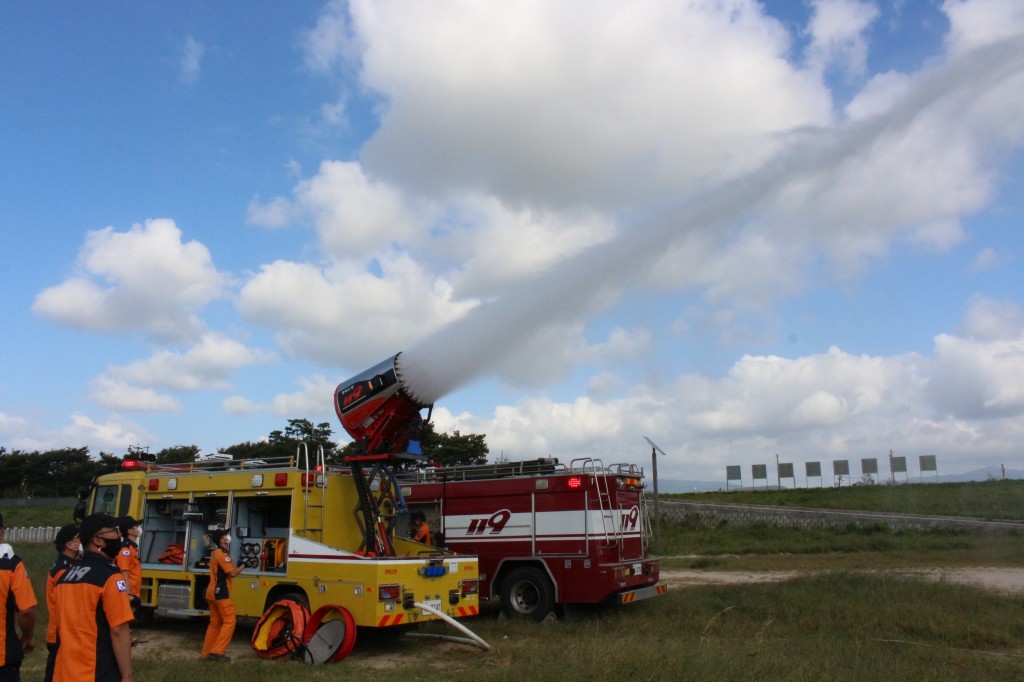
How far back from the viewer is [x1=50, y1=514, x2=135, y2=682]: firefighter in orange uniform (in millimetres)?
5004

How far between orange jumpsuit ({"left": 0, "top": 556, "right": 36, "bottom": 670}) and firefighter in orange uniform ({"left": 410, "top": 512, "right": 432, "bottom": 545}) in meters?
8.19

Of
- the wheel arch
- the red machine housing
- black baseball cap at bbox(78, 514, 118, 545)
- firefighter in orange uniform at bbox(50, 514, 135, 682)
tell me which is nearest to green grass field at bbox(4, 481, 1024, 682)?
the wheel arch

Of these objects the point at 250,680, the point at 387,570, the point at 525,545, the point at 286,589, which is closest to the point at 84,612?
the point at 250,680

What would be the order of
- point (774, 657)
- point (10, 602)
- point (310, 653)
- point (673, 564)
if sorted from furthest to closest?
point (673, 564)
point (310, 653)
point (774, 657)
point (10, 602)

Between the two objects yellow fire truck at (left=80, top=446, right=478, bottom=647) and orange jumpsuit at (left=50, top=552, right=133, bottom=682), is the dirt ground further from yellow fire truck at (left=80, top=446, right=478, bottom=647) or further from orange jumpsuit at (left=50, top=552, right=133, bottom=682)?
orange jumpsuit at (left=50, top=552, right=133, bottom=682)

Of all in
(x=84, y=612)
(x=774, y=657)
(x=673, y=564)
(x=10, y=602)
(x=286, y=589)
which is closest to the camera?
(x=84, y=612)

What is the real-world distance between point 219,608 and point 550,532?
222 inches

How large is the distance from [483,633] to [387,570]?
277 centimetres

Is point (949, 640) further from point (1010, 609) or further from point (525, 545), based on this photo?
point (525, 545)

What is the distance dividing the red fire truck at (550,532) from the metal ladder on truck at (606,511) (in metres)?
0.02

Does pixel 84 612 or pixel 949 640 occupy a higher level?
pixel 84 612

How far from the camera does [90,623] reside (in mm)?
5020

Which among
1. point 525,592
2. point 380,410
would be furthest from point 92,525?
point 525,592

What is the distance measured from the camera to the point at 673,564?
2736 cm
